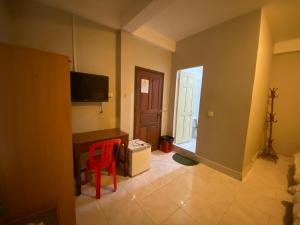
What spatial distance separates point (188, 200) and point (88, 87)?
2.34 m

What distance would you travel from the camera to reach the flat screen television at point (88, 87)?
2094mm

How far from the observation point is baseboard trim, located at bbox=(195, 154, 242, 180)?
237 centimetres

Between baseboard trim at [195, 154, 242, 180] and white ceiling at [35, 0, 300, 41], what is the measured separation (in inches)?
108

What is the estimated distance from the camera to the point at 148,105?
10.6 ft

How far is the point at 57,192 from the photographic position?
1.23 meters

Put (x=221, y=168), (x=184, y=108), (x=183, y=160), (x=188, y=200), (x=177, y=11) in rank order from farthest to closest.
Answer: (x=184, y=108)
(x=183, y=160)
(x=221, y=168)
(x=177, y=11)
(x=188, y=200)

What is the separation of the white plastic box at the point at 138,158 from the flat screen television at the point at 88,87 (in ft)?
3.42

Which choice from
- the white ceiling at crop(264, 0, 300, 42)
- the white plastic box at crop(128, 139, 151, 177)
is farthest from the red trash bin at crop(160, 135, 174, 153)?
the white ceiling at crop(264, 0, 300, 42)

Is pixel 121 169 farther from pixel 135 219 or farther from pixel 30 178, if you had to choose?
pixel 30 178

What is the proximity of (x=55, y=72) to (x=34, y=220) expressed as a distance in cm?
128

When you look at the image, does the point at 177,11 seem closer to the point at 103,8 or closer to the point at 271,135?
the point at 103,8

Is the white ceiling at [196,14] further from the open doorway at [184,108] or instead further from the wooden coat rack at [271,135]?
the wooden coat rack at [271,135]

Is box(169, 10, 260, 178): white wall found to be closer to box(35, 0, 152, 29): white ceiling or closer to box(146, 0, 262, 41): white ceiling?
box(146, 0, 262, 41): white ceiling

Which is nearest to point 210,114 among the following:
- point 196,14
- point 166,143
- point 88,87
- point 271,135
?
point 166,143
